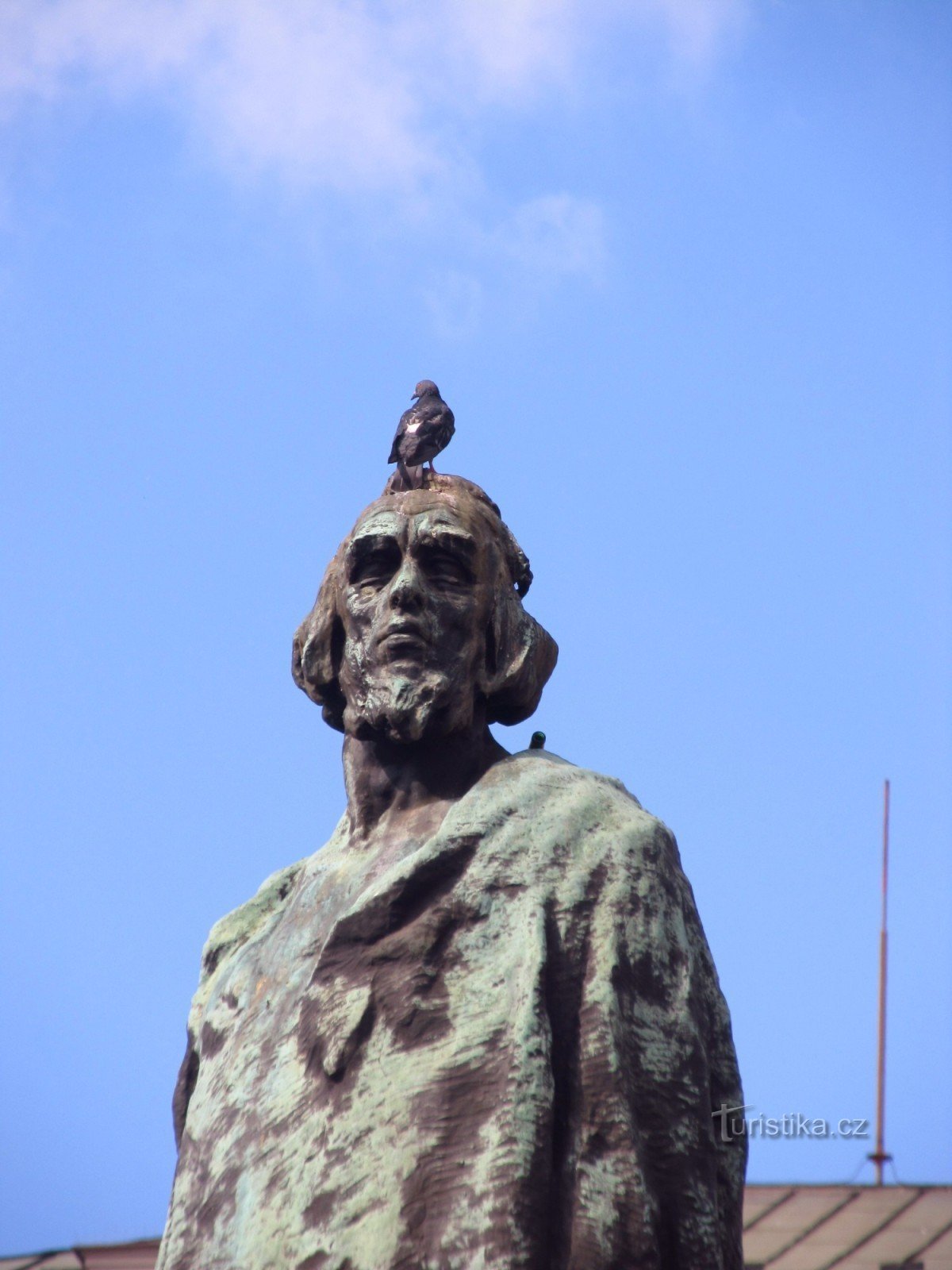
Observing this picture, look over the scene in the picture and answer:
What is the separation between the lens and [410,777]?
451 inches

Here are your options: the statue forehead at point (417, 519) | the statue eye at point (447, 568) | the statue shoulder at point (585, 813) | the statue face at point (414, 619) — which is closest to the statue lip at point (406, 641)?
the statue face at point (414, 619)

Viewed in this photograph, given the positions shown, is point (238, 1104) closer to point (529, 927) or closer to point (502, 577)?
point (529, 927)

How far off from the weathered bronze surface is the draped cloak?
10 millimetres

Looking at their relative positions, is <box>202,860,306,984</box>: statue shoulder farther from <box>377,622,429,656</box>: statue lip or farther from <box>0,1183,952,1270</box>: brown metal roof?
<box>0,1183,952,1270</box>: brown metal roof

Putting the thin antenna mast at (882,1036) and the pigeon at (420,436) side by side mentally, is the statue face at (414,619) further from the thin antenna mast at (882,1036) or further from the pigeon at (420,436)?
the thin antenna mast at (882,1036)

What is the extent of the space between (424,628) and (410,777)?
618 mm

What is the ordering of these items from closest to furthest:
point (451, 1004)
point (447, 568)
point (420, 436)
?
point (451, 1004), point (447, 568), point (420, 436)

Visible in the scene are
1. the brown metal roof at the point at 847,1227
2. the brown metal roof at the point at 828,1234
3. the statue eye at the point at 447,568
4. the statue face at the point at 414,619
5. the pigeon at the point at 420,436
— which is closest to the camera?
the statue face at the point at 414,619

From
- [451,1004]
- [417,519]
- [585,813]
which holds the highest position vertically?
[417,519]

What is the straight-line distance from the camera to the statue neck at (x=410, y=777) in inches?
448

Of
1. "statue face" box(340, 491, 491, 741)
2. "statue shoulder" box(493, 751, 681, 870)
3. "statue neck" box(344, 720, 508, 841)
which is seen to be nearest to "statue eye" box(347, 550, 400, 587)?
Answer: "statue face" box(340, 491, 491, 741)

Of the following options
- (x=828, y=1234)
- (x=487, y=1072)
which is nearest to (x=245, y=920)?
(x=487, y=1072)

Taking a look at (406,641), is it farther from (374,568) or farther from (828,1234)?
(828,1234)

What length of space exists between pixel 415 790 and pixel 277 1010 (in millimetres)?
1115
